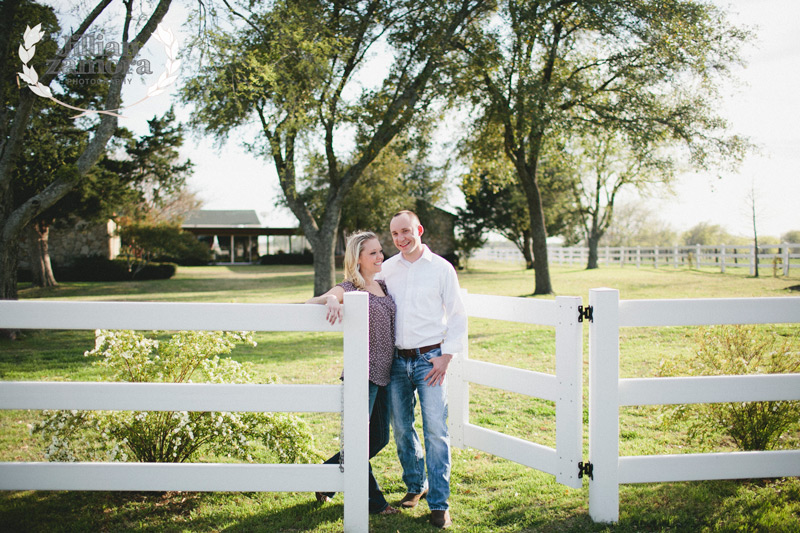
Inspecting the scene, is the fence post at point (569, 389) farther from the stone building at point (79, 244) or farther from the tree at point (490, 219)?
the tree at point (490, 219)

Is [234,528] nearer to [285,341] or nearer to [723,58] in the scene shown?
[285,341]

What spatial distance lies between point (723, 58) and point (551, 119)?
549 centimetres

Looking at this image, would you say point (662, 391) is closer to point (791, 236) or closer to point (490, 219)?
point (490, 219)

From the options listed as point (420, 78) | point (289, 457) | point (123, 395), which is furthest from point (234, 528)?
point (420, 78)

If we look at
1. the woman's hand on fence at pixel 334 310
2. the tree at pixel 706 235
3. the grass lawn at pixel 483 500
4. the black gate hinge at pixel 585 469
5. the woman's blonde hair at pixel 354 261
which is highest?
the tree at pixel 706 235

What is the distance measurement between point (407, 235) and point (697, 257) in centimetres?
2909

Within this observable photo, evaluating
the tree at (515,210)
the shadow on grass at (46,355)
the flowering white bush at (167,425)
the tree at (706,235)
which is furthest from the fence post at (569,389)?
the tree at (706,235)

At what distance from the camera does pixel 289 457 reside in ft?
12.6

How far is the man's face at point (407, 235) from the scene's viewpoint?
10.9 ft

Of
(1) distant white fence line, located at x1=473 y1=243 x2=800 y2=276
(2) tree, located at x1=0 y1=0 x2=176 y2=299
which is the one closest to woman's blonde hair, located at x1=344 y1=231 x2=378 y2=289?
(2) tree, located at x1=0 y1=0 x2=176 y2=299

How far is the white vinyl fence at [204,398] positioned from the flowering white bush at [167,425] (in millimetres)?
627

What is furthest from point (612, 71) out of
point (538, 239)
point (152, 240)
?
point (152, 240)

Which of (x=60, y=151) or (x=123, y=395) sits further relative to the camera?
(x=60, y=151)

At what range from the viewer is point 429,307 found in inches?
130
